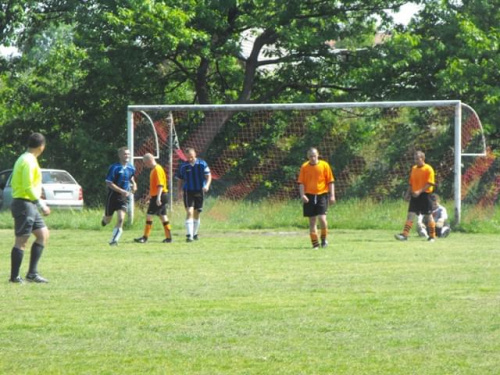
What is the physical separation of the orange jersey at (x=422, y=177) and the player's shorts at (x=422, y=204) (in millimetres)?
149

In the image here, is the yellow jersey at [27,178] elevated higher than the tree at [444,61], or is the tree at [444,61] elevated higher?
the tree at [444,61]

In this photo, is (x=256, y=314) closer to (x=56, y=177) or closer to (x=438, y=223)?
(x=438, y=223)

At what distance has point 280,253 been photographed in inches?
714

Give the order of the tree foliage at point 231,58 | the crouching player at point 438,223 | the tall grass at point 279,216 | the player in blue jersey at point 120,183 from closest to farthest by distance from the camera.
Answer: the player in blue jersey at point 120,183 → the crouching player at point 438,223 → the tall grass at point 279,216 → the tree foliage at point 231,58

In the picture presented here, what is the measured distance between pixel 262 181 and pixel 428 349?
20.1 metres

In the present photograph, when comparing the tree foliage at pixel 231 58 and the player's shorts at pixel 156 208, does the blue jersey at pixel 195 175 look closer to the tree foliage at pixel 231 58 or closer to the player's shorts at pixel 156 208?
the player's shorts at pixel 156 208

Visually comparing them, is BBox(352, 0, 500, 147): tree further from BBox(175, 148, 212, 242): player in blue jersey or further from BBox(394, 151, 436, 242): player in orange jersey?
BBox(175, 148, 212, 242): player in blue jersey

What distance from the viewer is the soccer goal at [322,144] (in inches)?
1039

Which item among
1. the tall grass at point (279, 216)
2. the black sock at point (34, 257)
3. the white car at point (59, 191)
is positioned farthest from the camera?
the white car at point (59, 191)

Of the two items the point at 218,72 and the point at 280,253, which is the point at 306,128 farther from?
the point at 280,253

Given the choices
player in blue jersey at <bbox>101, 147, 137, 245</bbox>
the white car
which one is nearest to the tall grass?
the white car

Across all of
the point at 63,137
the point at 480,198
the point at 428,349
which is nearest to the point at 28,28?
the point at 63,137

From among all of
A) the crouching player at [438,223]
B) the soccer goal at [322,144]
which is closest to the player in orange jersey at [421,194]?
the crouching player at [438,223]

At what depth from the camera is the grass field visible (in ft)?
26.9
